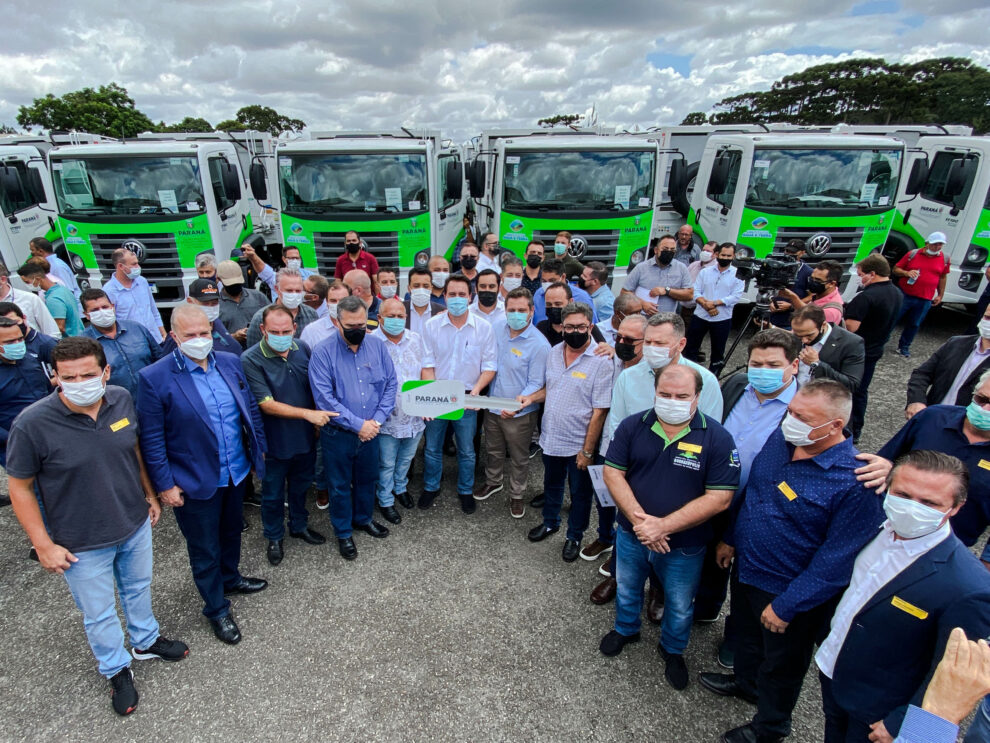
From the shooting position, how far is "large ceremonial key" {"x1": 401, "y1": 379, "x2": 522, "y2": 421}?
13.5ft

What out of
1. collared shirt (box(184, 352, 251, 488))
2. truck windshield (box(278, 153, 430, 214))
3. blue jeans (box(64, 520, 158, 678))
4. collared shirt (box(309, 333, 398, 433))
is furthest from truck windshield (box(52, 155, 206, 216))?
blue jeans (box(64, 520, 158, 678))

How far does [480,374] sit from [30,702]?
3.45m

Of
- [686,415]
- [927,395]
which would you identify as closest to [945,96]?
[927,395]

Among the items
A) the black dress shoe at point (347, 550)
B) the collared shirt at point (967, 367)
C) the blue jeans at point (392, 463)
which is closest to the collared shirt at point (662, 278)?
the collared shirt at point (967, 367)

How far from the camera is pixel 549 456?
4.04 meters

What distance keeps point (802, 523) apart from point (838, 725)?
85cm

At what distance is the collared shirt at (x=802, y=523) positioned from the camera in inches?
84.0

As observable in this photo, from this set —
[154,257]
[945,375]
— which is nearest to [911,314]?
[945,375]

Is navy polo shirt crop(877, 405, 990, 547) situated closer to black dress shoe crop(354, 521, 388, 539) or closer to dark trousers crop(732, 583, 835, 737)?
dark trousers crop(732, 583, 835, 737)

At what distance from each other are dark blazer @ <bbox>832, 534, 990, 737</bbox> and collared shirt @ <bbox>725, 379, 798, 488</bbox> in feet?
3.04

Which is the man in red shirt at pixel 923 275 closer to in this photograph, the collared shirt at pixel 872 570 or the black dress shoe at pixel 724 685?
the black dress shoe at pixel 724 685

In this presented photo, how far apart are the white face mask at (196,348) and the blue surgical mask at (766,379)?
3.06m

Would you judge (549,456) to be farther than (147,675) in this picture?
Yes

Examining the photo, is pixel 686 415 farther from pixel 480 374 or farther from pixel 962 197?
pixel 962 197
